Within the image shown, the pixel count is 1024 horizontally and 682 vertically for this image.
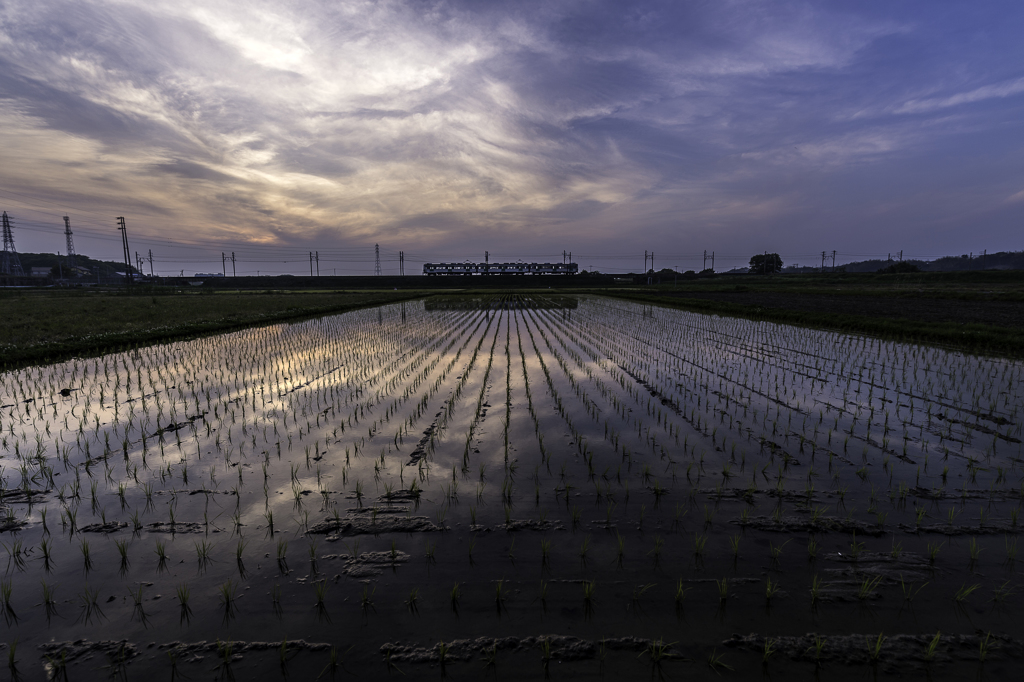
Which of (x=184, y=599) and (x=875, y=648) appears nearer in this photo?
(x=875, y=648)

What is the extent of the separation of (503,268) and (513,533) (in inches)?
3390

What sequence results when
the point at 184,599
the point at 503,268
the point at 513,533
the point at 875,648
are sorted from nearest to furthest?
1. the point at 875,648
2. the point at 184,599
3. the point at 513,533
4. the point at 503,268

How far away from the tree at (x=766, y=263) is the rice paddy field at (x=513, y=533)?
4071 inches

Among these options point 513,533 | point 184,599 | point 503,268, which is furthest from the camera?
point 503,268

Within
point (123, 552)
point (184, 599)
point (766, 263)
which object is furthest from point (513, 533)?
point (766, 263)

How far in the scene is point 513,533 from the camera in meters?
3.94

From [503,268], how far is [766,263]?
6043 centimetres

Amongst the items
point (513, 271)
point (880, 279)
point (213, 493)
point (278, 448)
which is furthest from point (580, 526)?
point (513, 271)

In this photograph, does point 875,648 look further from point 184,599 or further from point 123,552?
point 123,552

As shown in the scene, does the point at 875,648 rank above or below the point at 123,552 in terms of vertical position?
below

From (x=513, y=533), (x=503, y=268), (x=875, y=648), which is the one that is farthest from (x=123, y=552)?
(x=503, y=268)

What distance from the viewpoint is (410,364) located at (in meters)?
11.6

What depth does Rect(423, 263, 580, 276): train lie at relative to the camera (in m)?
86.4

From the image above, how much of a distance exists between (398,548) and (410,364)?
26.6 feet
